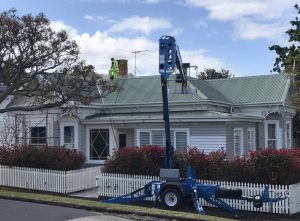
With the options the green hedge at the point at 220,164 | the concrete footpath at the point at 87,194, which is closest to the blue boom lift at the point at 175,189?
the green hedge at the point at 220,164

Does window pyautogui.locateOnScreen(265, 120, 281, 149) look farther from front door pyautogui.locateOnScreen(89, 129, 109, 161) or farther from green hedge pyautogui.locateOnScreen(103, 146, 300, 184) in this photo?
green hedge pyautogui.locateOnScreen(103, 146, 300, 184)

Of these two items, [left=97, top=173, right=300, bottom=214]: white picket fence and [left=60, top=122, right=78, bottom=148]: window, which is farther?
[left=60, top=122, right=78, bottom=148]: window

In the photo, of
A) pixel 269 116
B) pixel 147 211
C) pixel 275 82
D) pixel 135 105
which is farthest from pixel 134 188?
pixel 275 82

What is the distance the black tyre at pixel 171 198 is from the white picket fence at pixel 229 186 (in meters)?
1.60

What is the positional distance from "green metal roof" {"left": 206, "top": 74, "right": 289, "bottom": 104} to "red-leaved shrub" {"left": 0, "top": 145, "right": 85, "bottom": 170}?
12600 millimetres

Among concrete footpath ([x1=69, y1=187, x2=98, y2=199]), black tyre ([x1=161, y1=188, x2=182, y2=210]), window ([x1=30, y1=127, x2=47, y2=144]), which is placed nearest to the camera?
black tyre ([x1=161, y1=188, x2=182, y2=210])

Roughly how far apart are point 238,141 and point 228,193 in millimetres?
11421

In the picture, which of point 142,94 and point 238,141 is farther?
point 142,94

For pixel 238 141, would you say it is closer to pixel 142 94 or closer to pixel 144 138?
pixel 144 138

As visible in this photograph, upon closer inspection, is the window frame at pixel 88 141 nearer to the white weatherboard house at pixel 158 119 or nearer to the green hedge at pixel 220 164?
the white weatherboard house at pixel 158 119

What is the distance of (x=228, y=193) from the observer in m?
16.0

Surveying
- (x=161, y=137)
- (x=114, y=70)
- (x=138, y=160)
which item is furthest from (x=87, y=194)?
(x=114, y=70)

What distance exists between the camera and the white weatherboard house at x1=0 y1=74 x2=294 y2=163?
2722 centimetres

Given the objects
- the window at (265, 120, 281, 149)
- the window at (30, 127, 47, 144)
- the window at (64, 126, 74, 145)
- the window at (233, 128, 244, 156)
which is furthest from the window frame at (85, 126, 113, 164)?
the window at (265, 120, 281, 149)
